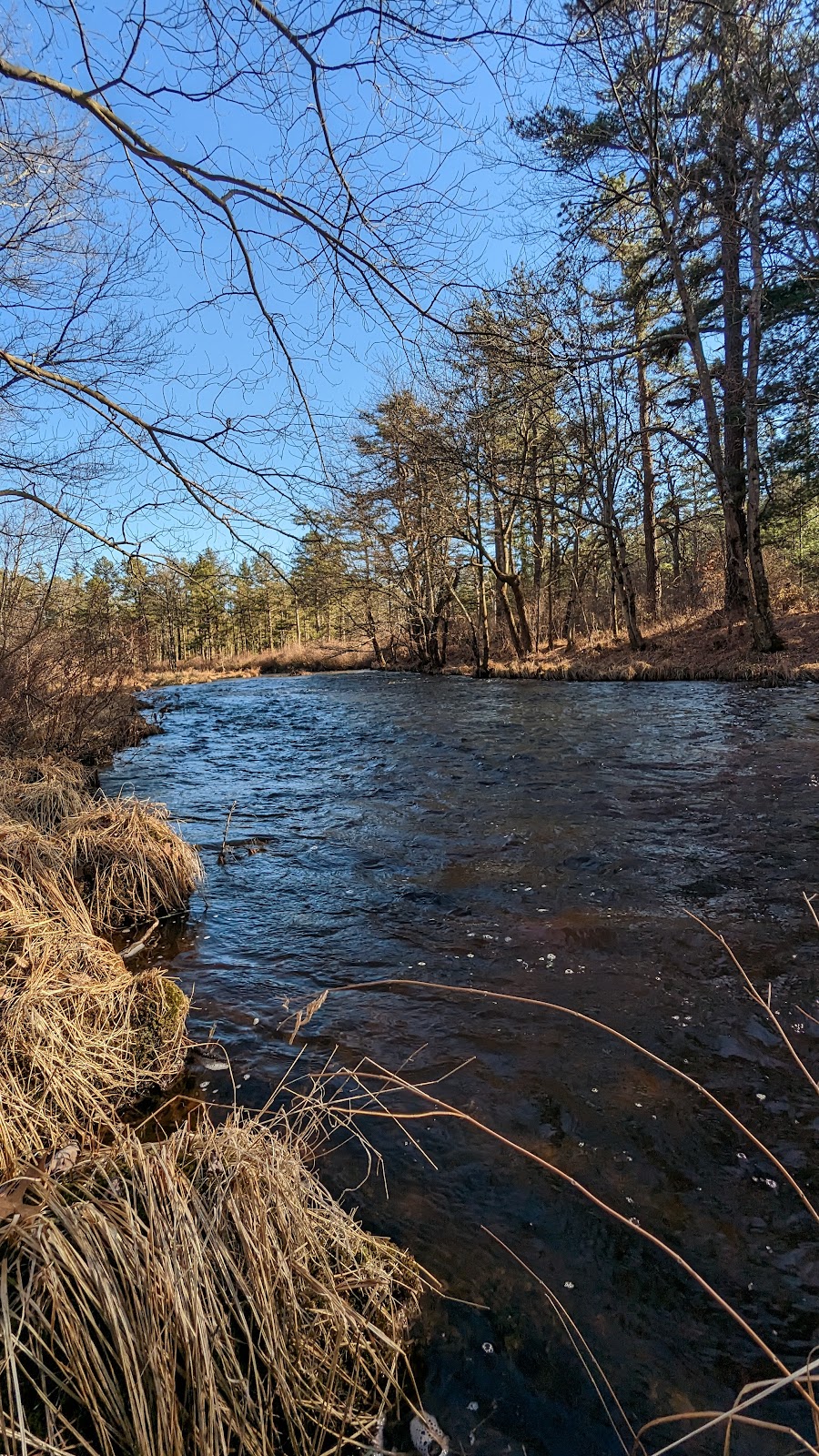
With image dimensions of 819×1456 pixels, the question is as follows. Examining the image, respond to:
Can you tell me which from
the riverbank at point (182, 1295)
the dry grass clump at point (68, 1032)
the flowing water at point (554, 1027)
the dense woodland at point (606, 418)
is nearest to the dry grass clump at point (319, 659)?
the dense woodland at point (606, 418)

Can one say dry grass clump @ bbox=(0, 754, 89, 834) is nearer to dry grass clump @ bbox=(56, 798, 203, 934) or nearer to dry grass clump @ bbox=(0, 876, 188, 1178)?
dry grass clump @ bbox=(56, 798, 203, 934)

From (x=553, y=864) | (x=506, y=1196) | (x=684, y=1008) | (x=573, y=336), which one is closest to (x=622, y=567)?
(x=573, y=336)

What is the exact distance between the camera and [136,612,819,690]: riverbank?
48.2 ft

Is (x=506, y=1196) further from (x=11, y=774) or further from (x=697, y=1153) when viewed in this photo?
(x=11, y=774)

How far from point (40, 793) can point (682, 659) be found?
1596 centimetres

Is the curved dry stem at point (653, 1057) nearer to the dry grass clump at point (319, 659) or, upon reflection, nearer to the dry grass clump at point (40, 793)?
the dry grass clump at point (40, 793)

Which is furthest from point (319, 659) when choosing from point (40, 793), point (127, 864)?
point (127, 864)

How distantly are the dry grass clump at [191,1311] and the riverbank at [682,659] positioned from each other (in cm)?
1363

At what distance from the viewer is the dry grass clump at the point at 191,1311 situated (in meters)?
1.29

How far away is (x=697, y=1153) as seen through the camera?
2.45 m

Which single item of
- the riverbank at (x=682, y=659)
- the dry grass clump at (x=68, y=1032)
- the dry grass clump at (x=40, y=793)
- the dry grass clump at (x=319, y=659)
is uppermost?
the dry grass clump at (x=319, y=659)

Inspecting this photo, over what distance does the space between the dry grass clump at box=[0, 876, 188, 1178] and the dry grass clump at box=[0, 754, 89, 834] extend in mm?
2228

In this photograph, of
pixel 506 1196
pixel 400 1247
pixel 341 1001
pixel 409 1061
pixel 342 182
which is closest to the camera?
pixel 400 1247

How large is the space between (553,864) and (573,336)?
12153mm
